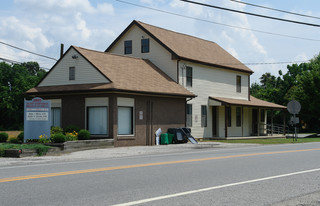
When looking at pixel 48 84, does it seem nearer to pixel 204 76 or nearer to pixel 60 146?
pixel 60 146

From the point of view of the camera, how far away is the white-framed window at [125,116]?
83.4 ft

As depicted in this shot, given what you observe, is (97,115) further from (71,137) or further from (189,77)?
(189,77)

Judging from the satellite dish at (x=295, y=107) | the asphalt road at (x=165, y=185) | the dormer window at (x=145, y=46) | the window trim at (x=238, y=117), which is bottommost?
the asphalt road at (x=165, y=185)

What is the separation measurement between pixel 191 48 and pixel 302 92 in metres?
21.6

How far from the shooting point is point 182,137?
28.5 meters

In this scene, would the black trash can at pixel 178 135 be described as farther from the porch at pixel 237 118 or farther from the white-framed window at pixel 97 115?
the porch at pixel 237 118

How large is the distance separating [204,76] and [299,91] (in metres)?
22.6

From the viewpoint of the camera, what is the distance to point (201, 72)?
1334 inches

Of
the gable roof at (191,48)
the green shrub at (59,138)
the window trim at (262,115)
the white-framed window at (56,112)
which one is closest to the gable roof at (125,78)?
the white-framed window at (56,112)

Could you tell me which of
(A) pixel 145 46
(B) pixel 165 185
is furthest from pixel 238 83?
(B) pixel 165 185

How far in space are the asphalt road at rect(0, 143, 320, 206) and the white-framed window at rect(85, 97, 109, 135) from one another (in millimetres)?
12132

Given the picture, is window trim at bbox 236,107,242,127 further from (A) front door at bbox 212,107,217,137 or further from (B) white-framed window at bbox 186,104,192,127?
(B) white-framed window at bbox 186,104,192,127

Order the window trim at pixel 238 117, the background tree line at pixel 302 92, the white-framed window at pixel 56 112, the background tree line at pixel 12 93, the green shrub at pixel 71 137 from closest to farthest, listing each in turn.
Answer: the green shrub at pixel 71 137 → the white-framed window at pixel 56 112 → the window trim at pixel 238 117 → the background tree line at pixel 302 92 → the background tree line at pixel 12 93

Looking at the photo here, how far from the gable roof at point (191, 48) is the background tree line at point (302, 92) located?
1274cm
